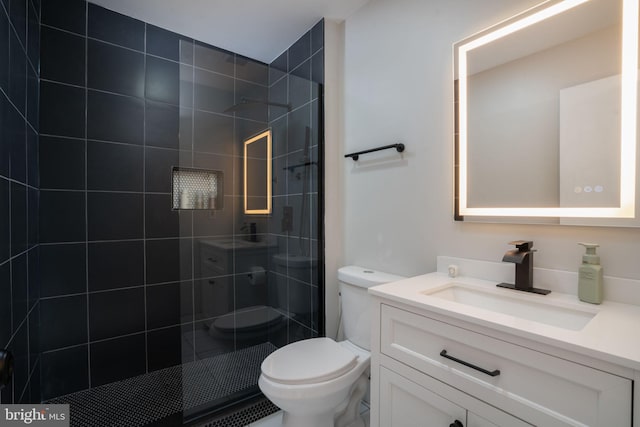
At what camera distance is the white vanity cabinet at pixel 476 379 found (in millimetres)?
661

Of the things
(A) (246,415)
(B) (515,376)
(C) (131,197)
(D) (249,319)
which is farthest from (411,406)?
(C) (131,197)

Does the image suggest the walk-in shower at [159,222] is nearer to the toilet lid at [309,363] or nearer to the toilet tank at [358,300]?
the toilet tank at [358,300]

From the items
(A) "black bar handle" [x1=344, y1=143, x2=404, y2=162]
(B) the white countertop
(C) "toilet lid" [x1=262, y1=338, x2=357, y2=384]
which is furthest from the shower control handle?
(A) "black bar handle" [x1=344, y1=143, x2=404, y2=162]

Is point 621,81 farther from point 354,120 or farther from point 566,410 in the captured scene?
point 354,120

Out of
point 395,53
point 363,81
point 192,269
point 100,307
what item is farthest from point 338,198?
point 100,307

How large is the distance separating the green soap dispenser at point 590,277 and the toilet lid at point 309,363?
0.96m

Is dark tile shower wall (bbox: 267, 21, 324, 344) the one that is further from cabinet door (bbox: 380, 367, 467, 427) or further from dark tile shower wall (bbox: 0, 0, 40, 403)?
dark tile shower wall (bbox: 0, 0, 40, 403)

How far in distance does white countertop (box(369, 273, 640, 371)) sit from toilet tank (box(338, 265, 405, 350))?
401 millimetres

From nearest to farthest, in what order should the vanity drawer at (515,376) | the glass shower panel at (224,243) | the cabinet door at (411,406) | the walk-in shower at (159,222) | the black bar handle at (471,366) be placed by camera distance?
1. the vanity drawer at (515,376)
2. the black bar handle at (471,366)
3. the cabinet door at (411,406)
4. the walk-in shower at (159,222)
5. the glass shower panel at (224,243)

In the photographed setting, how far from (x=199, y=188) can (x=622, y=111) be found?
6.77 feet

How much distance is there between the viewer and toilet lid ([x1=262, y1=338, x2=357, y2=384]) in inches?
51.3

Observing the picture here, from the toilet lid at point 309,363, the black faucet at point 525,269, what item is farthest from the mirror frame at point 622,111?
the toilet lid at point 309,363

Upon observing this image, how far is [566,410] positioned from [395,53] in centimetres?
167

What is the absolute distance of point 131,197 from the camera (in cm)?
203
